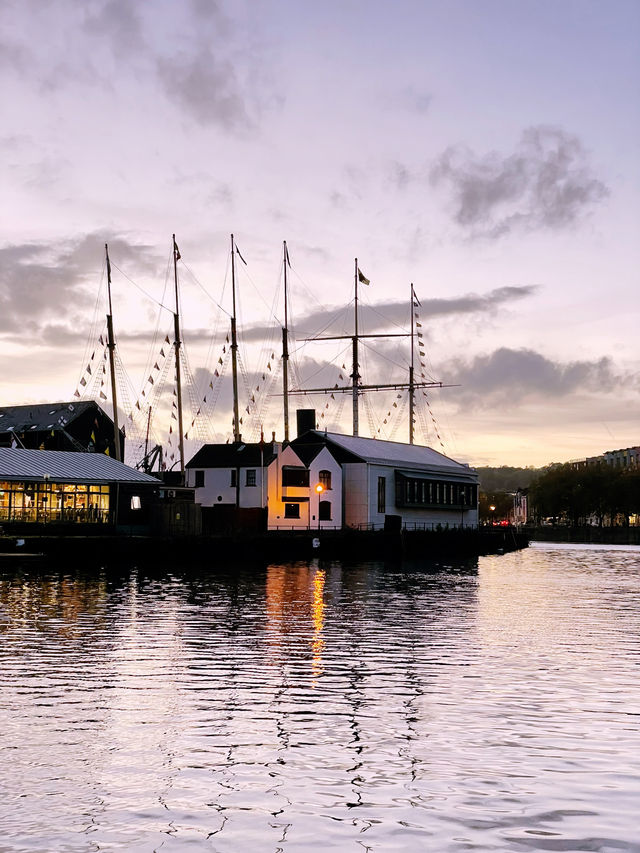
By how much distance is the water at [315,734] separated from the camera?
11.2 m

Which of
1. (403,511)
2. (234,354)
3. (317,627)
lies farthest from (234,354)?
(317,627)

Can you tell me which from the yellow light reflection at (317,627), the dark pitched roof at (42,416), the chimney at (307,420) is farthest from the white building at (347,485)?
the dark pitched roof at (42,416)

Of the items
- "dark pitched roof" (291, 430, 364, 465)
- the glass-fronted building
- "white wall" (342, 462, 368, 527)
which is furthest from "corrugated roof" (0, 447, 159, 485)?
"white wall" (342, 462, 368, 527)

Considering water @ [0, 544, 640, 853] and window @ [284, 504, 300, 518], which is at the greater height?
window @ [284, 504, 300, 518]

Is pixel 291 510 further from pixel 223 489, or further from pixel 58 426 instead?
pixel 58 426

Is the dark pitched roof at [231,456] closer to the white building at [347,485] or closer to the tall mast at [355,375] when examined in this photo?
the white building at [347,485]

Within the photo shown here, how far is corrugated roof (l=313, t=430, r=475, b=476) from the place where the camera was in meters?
108

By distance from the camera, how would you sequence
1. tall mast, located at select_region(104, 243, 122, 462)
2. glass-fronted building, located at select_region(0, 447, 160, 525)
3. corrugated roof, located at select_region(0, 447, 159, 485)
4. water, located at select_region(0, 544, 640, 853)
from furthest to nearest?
Answer: tall mast, located at select_region(104, 243, 122, 462)
corrugated roof, located at select_region(0, 447, 159, 485)
glass-fronted building, located at select_region(0, 447, 160, 525)
water, located at select_region(0, 544, 640, 853)

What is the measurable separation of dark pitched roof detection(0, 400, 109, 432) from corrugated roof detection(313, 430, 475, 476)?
43.5 m

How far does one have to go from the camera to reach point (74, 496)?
8188cm

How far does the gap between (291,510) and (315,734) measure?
8590cm

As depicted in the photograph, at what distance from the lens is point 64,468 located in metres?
83.4

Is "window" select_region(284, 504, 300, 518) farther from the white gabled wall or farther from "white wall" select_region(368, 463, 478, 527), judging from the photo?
"white wall" select_region(368, 463, 478, 527)

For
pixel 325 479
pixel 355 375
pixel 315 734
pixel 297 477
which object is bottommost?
pixel 315 734
